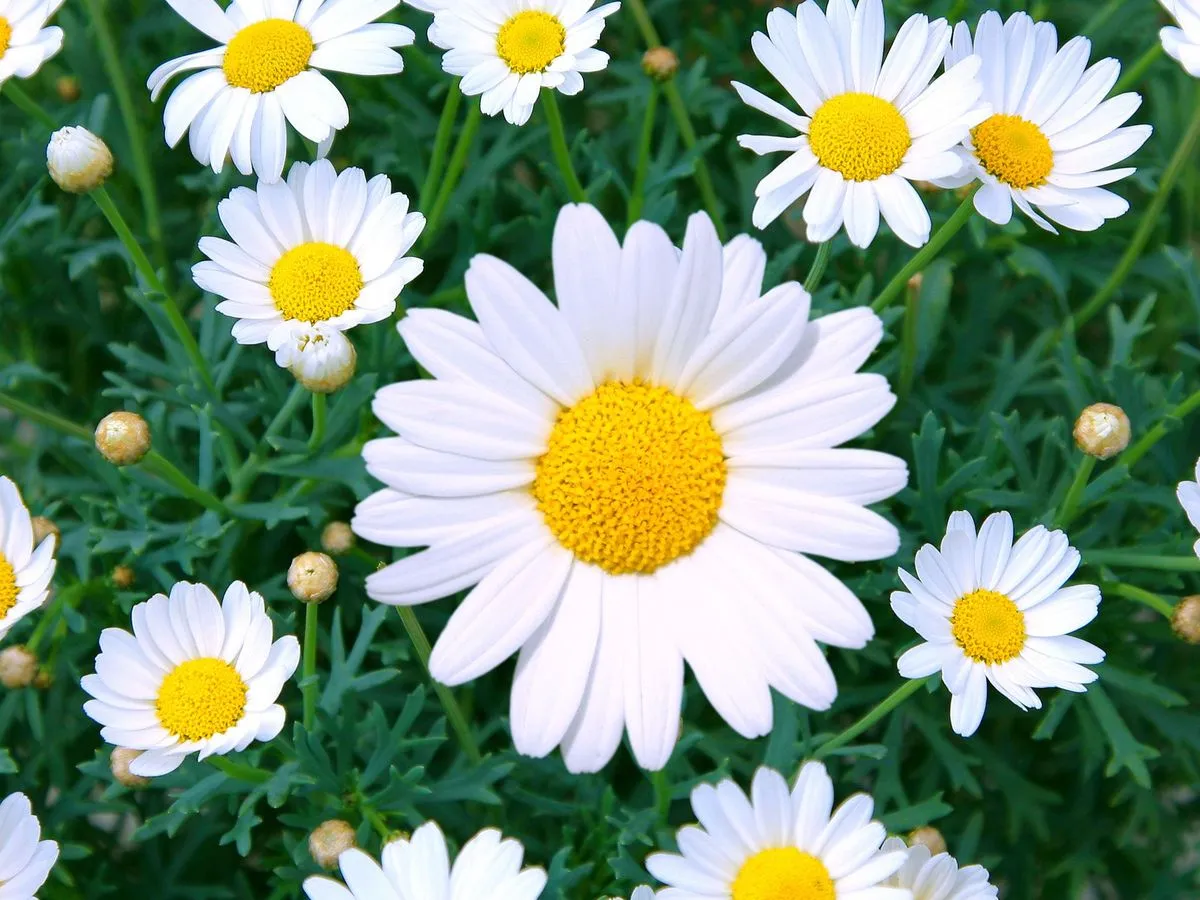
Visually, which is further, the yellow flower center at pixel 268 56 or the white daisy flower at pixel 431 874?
the yellow flower center at pixel 268 56

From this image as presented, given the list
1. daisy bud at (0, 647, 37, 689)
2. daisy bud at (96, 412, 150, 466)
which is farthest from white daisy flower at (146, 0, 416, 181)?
daisy bud at (0, 647, 37, 689)

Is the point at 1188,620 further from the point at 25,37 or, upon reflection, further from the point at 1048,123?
the point at 25,37

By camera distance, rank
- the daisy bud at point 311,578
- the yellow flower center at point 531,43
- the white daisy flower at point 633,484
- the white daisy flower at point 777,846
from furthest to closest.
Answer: the yellow flower center at point 531,43 < the daisy bud at point 311,578 < the white daisy flower at point 777,846 < the white daisy flower at point 633,484

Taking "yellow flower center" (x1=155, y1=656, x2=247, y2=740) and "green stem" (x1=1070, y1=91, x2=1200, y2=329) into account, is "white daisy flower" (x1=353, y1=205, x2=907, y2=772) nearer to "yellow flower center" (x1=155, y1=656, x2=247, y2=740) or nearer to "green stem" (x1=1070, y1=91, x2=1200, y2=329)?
"yellow flower center" (x1=155, y1=656, x2=247, y2=740)

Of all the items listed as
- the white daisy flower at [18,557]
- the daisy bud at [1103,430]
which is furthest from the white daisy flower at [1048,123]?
the white daisy flower at [18,557]

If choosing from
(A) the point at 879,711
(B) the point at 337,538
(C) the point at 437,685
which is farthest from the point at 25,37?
(A) the point at 879,711

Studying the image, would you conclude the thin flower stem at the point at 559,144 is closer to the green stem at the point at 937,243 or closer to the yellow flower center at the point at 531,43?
the yellow flower center at the point at 531,43

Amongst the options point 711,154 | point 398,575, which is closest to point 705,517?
point 398,575
